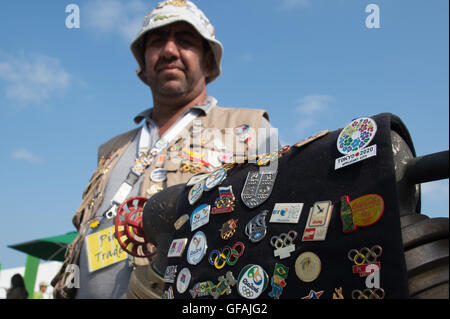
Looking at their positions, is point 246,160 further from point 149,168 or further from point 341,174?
point 149,168

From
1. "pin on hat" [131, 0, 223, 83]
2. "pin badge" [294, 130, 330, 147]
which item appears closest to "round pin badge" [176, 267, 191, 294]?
"pin badge" [294, 130, 330, 147]

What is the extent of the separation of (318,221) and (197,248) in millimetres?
316

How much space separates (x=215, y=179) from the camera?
3.06ft

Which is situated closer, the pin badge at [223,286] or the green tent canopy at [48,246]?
the pin badge at [223,286]

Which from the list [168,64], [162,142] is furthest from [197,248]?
[168,64]

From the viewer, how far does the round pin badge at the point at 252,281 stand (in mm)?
696

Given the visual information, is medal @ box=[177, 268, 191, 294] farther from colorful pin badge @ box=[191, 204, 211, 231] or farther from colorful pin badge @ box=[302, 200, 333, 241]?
colorful pin badge @ box=[302, 200, 333, 241]

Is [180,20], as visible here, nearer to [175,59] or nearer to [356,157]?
[175,59]

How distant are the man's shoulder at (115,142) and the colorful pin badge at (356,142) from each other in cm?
169

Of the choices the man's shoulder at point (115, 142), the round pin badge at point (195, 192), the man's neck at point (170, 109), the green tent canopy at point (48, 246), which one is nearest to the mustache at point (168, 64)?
the man's neck at point (170, 109)

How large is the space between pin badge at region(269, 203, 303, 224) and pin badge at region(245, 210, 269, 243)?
0.07 ft

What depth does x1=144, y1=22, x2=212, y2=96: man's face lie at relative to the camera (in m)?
1.92

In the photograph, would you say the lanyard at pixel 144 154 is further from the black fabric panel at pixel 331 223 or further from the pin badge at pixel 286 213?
the pin badge at pixel 286 213

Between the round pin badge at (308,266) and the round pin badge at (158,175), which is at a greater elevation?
the round pin badge at (158,175)
